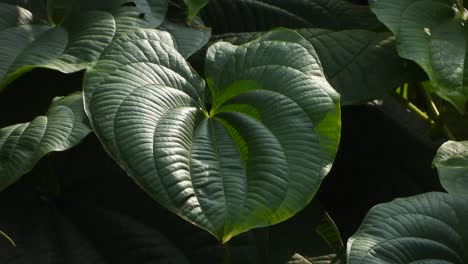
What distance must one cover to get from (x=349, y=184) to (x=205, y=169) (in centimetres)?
40

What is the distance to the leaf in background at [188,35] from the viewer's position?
37.8 inches

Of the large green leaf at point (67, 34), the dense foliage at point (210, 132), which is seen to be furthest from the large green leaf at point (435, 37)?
the large green leaf at point (67, 34)

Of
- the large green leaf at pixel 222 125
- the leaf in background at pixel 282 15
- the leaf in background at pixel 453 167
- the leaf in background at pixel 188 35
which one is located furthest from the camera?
the leaf in background at pixel 282 15

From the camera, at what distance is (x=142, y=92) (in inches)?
32.1

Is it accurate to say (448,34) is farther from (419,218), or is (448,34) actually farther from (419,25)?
(419,218)

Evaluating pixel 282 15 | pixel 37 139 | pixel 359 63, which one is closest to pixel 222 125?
pixel 37 139

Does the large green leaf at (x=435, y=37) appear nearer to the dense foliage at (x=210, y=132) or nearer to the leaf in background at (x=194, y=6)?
the dense foliage at (x=210, y=132)

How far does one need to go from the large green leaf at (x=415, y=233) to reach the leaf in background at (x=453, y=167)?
11 mm

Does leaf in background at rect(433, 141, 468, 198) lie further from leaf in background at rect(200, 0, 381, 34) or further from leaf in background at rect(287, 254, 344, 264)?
leaf in background at rect(200, 0, 381, 34)

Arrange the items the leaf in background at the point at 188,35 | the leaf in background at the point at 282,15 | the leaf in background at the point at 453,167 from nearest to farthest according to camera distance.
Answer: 1. the leaf in background at the point at 453,167
2. the leaf in background at the point at 188,35
3. the leaf in background at the point at 282,15

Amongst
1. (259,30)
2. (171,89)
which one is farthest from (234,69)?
(259,30)

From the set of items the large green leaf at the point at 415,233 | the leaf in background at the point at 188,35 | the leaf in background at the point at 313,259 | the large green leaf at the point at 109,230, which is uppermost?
the leaf in background at the point at 188,35

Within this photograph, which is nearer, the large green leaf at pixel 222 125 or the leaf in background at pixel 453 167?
the large green leaf at pixel 222 125

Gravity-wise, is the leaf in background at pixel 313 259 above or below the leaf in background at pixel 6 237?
below
